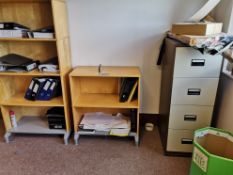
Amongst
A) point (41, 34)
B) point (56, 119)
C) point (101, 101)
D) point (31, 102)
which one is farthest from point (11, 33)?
point (101, 101)

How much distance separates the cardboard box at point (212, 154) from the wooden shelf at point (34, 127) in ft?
4.46

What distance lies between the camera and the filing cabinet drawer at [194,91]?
1617 mm

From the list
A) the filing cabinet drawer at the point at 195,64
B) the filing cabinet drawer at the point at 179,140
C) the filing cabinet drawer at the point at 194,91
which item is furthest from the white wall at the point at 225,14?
the filing cabinet drawer at the point at 179,140

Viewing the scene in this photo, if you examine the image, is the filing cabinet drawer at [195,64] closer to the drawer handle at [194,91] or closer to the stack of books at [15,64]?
the drawer handle at [194,91]

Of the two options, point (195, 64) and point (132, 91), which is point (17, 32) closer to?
point (132, 91)

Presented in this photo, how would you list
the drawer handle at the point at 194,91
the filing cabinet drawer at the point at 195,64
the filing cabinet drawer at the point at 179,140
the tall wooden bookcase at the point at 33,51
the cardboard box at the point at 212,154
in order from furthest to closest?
the tall wooden bookcase at the point at 33,51, the filing cabinet drawer at the point at 179,140, the drawer handle at the point at 194,91, the filing cabinet drawer at the point at 195,64, the cardboard box at the point at 212,154

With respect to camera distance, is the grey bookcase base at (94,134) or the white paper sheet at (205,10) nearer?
the white paper sheet at (205,10)

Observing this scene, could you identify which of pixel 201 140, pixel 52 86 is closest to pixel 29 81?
pixel 52 86

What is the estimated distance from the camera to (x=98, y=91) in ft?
7.49

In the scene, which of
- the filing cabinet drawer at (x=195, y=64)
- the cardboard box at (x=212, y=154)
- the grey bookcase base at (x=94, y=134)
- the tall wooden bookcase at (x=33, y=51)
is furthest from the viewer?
Answer: the grey bookcase base at (x=94, y=134)

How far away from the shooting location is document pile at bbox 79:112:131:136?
6.68 ft

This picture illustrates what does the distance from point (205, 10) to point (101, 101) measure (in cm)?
129

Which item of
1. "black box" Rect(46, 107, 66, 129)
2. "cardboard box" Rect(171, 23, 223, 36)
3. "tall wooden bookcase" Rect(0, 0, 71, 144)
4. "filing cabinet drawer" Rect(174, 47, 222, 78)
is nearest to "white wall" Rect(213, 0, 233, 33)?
"cardboard box" Rect(171, 23, 223, 36)

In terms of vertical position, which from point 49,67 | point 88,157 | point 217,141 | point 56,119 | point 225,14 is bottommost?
point 88,157
